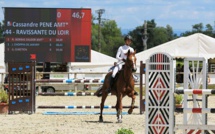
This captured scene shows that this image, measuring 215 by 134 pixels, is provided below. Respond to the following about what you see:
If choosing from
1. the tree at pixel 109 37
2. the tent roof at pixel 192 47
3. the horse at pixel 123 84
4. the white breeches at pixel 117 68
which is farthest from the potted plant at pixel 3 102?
the tree at pixel 109 37

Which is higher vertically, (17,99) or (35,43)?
(35,43)

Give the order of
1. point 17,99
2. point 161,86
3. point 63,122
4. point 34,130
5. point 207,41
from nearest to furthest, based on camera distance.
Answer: point 161,86
point 34,130
point 63,122
point 17,99
point 207,41

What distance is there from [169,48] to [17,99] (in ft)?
62.5

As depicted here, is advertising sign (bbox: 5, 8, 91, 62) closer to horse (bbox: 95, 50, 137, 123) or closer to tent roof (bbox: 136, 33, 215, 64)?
tent roof (bbox: 136, 33, 215, 64)

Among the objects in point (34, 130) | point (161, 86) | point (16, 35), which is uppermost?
point (16, 35)

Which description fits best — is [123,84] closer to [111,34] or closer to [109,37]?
[109,37]

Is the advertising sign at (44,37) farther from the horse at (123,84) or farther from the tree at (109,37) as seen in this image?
the tree at (109,37)

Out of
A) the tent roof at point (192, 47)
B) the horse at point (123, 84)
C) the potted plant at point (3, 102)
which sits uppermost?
the tent roof at point (192, 47)

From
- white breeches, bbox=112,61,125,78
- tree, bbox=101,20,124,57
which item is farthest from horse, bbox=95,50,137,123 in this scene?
tree, bbox=101,20,124,57

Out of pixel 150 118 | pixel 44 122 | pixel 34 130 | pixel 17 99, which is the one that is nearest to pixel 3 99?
pixel 17 99

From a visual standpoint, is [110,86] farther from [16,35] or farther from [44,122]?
[16,35]

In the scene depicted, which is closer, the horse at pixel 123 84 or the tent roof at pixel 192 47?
the horse at pixel 123 84

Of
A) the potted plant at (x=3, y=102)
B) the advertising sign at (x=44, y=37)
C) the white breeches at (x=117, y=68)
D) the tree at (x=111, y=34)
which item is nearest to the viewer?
the white breeches at (x=117, y=68)

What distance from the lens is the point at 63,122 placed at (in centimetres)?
1509
